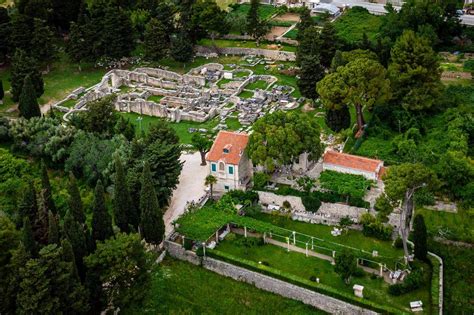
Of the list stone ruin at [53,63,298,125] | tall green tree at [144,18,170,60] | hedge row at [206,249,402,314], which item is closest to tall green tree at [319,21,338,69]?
stone ruin at [53,63,298,125]

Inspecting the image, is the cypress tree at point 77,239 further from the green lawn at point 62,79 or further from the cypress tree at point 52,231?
the green lawn at point 62,79

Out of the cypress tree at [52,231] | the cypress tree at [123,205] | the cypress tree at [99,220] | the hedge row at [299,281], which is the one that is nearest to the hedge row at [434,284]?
the hedge row at [299,281]

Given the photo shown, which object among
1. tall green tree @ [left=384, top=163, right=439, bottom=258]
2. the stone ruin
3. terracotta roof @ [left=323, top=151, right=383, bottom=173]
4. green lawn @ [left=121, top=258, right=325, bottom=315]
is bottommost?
green lawn @ [left=121, top=258, right=325, bottom=315]

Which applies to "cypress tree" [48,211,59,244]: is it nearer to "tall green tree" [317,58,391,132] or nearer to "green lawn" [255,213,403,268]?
"green lawn" [255,213,403,268]

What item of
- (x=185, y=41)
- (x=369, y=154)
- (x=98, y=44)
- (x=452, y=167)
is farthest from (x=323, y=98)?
(x=98, y=44)

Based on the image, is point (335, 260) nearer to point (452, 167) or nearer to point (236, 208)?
point (236, 208)
